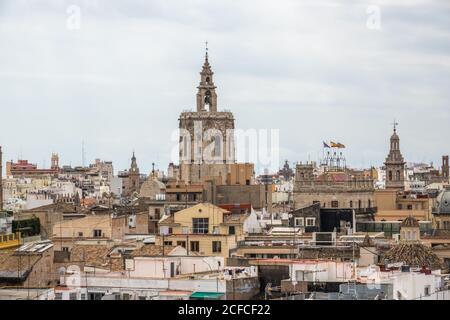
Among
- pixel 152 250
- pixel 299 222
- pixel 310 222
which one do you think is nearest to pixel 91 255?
pixel 152 250

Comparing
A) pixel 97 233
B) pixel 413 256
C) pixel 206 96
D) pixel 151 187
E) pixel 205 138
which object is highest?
pixel 206 96

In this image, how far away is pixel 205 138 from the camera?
25.7m

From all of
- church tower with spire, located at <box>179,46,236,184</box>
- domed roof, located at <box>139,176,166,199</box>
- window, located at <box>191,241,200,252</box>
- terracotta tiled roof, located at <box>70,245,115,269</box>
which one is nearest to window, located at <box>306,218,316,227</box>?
window, located at <box>191,241,200,252</box>

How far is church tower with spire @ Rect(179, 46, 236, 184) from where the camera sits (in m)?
24.6

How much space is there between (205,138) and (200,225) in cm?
887

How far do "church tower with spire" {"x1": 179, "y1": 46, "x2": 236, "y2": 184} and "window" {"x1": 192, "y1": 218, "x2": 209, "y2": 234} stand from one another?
6939 millimetres

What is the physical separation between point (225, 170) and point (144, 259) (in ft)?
42.3

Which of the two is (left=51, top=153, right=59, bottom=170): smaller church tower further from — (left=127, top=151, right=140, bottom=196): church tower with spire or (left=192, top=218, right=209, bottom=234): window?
(left=192, top=218, right=209, bottom=234): window

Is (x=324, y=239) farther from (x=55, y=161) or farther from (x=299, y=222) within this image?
(x=55, y=161)

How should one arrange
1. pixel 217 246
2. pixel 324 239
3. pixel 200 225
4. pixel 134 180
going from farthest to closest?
pixel 134 180 → pixel 200 225 → pixel 324 239 → pixel 217 246

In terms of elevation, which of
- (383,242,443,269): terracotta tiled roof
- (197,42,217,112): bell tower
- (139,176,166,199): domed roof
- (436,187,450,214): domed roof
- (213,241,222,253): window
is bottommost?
(383,242,443,269): terracotta tiled roof

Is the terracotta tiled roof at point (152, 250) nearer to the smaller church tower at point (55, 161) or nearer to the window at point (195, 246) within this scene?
the window at point (195, 246)
